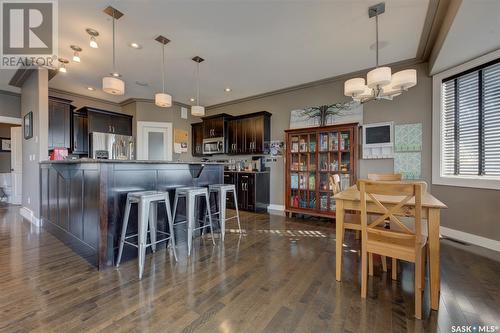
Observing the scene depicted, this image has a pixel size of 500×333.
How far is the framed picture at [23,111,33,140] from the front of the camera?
379 cm

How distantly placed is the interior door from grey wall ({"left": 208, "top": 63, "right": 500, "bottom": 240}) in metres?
6.22

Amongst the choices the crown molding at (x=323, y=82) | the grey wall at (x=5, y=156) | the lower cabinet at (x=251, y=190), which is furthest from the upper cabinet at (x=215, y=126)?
the grey wall at (x=5, y=156)

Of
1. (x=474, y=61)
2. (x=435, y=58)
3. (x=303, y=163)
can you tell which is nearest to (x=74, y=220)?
(x=303, y=163)

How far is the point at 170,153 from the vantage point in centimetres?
612

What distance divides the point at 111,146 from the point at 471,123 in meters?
7.09

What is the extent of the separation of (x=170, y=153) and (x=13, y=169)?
4172 mm

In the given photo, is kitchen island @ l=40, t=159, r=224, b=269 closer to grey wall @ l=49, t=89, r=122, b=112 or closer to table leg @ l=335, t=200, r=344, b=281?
table leg @ l=335, t=200, r=344, b=281

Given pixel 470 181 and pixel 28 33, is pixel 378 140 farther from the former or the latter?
pixel 28 33

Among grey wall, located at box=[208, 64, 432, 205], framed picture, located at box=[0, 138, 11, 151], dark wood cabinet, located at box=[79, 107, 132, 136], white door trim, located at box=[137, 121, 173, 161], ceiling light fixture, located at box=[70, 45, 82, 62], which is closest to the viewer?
ceiling light fixture, located at box=[70, 45, 82, 62]

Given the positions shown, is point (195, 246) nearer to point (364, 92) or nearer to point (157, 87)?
point (364, 92)

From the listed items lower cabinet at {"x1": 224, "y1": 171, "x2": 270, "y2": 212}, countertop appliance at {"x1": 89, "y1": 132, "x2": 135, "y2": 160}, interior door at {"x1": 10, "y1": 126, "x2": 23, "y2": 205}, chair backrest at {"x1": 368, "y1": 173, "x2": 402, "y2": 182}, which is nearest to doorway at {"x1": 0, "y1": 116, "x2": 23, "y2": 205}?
interior door at {"x1": 10, "y1": 126, "x2": 23, "y2": 205}

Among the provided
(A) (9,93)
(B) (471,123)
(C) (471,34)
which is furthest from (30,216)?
(B) (471,123)

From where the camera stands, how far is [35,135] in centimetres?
363

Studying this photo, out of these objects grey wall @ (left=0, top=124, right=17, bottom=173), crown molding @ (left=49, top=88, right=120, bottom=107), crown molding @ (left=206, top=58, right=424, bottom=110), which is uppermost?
crown molding @ (left=49, top=88, right=120, bottom=107)
